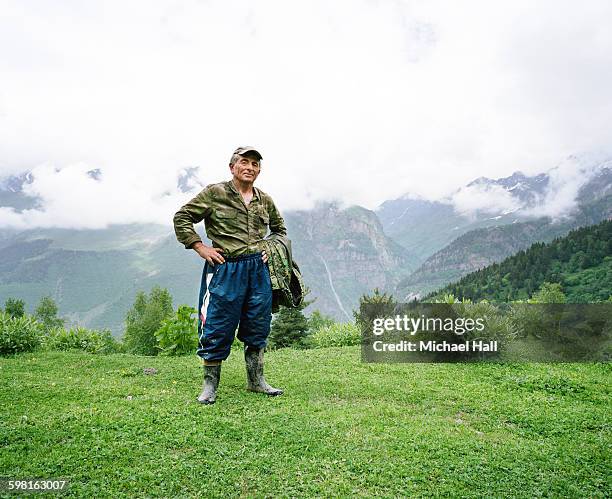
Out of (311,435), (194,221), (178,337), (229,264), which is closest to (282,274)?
(229,264)

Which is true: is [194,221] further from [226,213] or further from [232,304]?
[232,304]

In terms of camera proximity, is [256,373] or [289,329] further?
[289,329]

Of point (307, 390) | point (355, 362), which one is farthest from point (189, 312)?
point (307, 390)

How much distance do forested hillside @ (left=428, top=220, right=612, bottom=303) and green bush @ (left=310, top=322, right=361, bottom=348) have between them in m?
76.2

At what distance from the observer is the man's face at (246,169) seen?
5777 mm

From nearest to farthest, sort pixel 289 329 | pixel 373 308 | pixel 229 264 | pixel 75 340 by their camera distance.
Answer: pixel 229 264
pixel 75 340
pixel 373 308
pixel 289 329

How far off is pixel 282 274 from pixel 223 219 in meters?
1.07

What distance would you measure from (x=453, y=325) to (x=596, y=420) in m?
4.60

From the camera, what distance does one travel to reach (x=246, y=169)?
5781 millimetres

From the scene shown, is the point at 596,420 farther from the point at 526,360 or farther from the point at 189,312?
the point at 189,312

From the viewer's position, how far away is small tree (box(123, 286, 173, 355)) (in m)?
31.2

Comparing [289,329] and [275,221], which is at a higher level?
[275,221]

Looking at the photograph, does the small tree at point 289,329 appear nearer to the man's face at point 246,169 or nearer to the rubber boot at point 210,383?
the rubber boot at point 210,383

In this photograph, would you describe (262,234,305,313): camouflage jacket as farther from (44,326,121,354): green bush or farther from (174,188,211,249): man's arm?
(44,326,121,354): green bush
